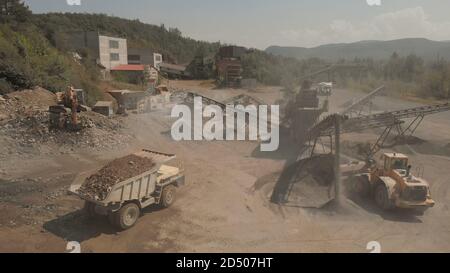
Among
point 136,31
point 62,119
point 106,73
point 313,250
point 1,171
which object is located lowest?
point 313,250

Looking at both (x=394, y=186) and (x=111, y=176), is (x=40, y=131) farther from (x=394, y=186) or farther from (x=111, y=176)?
(x=394, y=186)

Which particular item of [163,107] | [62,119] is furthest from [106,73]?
[62,119]

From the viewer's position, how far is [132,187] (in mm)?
10961

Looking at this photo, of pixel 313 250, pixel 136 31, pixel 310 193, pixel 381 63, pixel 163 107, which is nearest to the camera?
pixel 313 250

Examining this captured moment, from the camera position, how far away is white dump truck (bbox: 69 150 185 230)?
10523 millimetres

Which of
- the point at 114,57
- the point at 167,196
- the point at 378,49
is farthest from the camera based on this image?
the point at 378,49

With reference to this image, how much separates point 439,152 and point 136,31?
4199 inches

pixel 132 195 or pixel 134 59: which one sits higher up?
pixel 134 59

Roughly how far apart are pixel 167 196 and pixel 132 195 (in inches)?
74.2

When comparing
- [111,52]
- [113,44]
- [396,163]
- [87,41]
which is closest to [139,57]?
[113,44]

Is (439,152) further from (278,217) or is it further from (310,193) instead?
(278,217)

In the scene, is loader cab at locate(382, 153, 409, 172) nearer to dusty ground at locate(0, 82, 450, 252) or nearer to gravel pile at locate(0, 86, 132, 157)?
dusty ground at locate(0, 82, 450, 252)

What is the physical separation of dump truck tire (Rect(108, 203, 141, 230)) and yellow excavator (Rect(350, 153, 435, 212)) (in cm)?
893

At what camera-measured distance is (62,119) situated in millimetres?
19969
